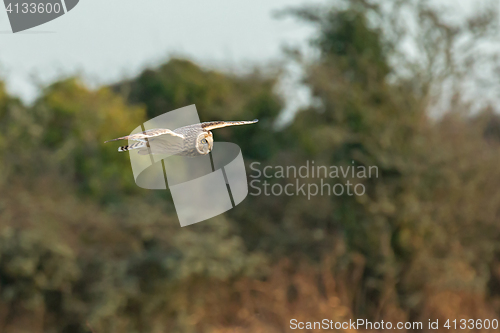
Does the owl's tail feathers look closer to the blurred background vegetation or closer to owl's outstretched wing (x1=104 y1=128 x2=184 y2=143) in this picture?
owl's outstretched wing (x1=104 y1=128 x2=184 y2=143)

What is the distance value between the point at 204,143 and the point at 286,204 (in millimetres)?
9012

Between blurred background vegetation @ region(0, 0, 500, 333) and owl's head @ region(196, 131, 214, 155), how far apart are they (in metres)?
6.14

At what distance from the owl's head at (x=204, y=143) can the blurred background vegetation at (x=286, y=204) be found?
614cm

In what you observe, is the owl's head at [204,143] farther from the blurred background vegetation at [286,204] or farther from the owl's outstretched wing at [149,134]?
the blurred background vegetation at [286,204]

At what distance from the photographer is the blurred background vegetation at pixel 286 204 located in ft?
25.1

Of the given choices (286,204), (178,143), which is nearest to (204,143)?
(178,143)

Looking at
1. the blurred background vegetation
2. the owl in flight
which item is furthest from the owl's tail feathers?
the blurred background vegetation

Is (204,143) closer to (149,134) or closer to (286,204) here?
(149,134)

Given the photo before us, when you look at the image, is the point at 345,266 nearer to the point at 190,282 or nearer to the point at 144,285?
the point at 190,282

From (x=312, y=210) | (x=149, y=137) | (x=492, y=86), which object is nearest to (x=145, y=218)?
(x=312, y=210)

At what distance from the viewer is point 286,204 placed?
389 inches

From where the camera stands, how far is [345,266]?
28.5ft

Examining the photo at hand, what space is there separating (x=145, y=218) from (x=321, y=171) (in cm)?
338

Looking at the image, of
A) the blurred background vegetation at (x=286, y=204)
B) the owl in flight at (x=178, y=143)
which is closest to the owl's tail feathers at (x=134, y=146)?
the owl in flight at (x=178, y=143)
